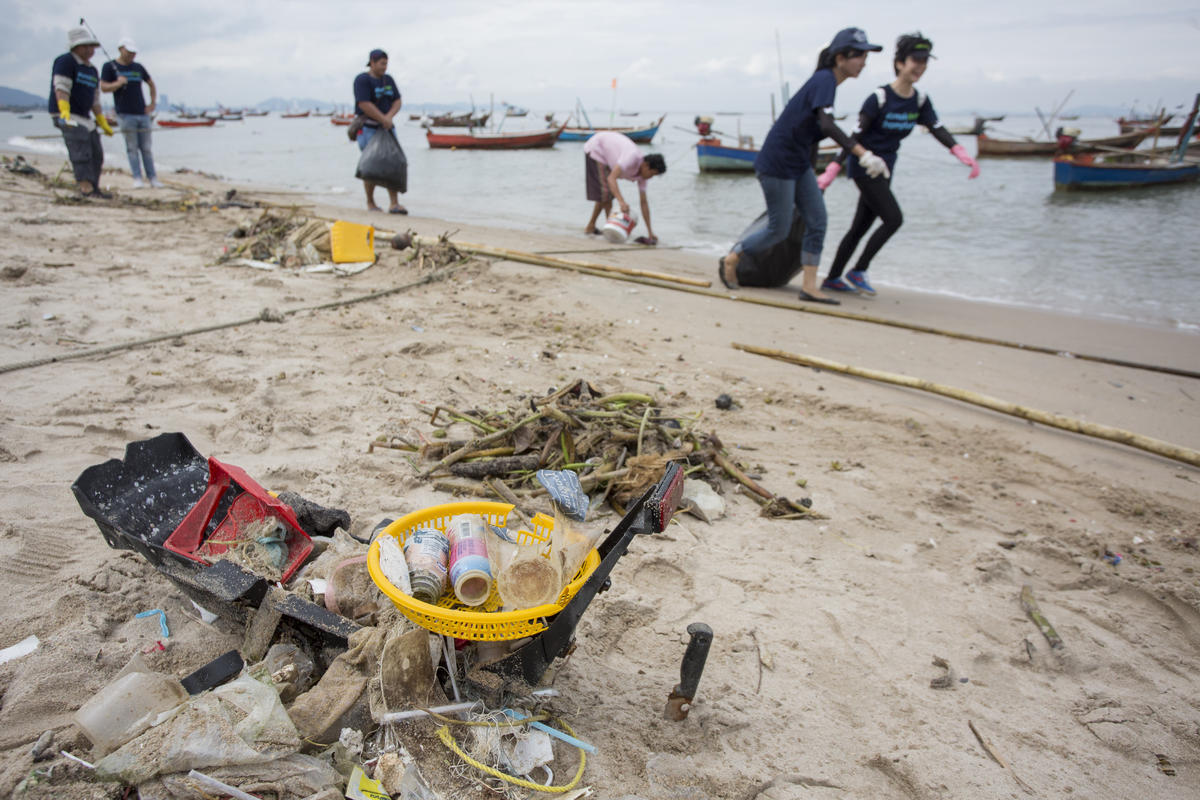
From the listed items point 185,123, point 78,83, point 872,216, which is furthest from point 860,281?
point 185,123

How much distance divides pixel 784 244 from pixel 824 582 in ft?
14.1

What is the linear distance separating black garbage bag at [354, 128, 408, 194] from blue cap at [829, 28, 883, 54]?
566 centimetres

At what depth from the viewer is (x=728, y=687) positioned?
1.75 metres

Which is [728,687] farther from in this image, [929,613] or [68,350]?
[68,350]

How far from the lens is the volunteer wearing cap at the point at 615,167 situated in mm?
7482

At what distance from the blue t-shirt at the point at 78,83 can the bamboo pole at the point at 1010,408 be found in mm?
8261

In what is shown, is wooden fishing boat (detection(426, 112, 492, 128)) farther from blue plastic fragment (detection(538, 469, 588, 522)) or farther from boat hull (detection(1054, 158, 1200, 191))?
blue plastic fragment (detection(538, 469, 588, 522))

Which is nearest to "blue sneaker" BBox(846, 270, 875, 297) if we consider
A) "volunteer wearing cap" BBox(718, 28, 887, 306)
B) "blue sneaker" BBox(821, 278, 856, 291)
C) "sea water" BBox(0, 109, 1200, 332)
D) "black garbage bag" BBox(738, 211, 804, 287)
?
"blue sneaker" BBox(821, 278, 856, 291)

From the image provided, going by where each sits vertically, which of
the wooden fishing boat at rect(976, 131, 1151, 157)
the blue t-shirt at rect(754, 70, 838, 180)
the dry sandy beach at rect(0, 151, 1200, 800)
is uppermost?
the wooden fishing boat at rect(976, 131, 1151, 157)

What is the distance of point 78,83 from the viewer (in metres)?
7.54

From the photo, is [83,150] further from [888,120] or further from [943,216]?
[943,216]

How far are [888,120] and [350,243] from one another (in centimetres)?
471

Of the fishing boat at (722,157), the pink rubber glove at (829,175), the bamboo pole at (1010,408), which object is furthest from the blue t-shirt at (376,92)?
the fishing boat at (722,157)

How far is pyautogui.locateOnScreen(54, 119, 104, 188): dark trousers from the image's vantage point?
7.73 metres
